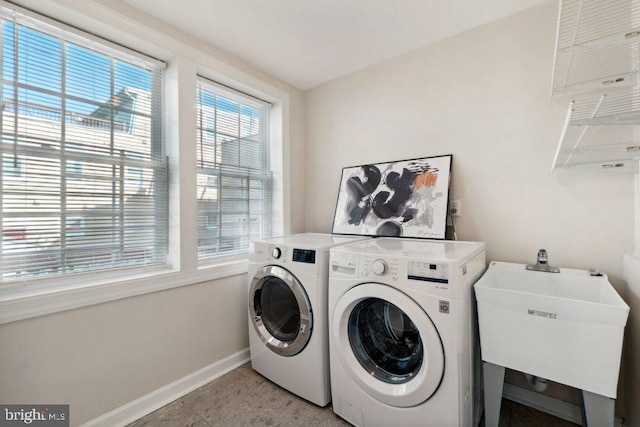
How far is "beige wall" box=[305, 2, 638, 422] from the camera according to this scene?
156cm

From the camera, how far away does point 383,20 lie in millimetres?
1821

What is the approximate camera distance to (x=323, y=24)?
73.0 inches

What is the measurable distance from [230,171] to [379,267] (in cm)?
152

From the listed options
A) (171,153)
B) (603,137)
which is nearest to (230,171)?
(171,153)

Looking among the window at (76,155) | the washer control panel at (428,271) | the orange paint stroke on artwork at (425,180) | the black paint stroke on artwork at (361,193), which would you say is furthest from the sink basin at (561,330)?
the window at (76,155)

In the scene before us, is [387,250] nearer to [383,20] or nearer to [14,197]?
[383,20]

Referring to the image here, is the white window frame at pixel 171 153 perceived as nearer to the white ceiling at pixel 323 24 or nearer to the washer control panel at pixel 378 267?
the white ceiling at pixel 323 24

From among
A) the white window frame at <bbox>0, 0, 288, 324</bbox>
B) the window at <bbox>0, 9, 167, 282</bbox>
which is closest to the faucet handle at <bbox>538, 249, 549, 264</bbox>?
the white window frame at <bbox>0, 0, 288, 324</bbox>

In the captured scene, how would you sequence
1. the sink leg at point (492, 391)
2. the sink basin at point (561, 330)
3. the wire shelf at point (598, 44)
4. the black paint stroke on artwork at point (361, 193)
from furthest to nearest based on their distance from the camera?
the black paint stroke on artwork at point (361, 193) < the sink leg at point (492, 391) < the sink basin at point (561, 330) < the wire shelf at point (598, 44)

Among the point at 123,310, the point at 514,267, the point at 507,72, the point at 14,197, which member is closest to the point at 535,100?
the point at 507,72

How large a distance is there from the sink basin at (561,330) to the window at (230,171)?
70.1 inches

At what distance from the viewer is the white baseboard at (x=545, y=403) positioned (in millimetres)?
1587

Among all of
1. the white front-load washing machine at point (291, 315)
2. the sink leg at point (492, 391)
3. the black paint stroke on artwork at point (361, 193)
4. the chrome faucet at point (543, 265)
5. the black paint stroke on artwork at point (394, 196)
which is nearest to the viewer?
the sink leg at point (492, 391)

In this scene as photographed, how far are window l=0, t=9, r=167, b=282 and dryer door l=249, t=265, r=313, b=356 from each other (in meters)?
0.68
